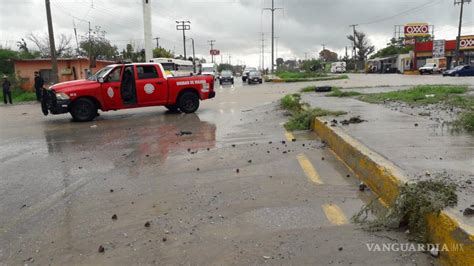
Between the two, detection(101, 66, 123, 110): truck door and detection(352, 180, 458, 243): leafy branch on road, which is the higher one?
detection(101, 66, 123, 110): truck door

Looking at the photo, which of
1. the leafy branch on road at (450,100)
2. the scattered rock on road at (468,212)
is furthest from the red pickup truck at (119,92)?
the scattered rock on road at (468,212)

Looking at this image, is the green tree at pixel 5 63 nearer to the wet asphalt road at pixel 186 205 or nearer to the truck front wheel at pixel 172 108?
the truck front wheel at pixel 172 108

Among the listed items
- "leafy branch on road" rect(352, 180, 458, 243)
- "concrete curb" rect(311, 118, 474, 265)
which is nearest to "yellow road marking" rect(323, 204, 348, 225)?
"leafy branch on road" rect(352, 180, 458, 243)

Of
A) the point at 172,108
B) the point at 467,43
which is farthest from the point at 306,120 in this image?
the point at 467,43

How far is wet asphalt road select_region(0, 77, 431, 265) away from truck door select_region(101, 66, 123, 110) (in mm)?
4750

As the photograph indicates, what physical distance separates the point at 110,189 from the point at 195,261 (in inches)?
98.2

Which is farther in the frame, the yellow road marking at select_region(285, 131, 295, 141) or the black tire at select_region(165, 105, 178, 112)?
the black tire at select_region(165, 105, 178, 112)

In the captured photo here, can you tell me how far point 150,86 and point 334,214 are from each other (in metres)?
10.9

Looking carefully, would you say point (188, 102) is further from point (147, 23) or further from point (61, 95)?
point (147, 23)

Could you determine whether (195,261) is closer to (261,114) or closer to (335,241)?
(335,241)

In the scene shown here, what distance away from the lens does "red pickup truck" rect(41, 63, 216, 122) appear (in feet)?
43.7

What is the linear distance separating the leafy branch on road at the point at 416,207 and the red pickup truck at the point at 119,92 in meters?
11.0

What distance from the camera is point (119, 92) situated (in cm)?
1379

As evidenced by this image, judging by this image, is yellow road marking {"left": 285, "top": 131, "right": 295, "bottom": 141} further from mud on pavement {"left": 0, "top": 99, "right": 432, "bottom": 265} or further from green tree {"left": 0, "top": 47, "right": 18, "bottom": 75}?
green tree {"left": 0, "top": 47, "right": 18, "bottom": 75}
